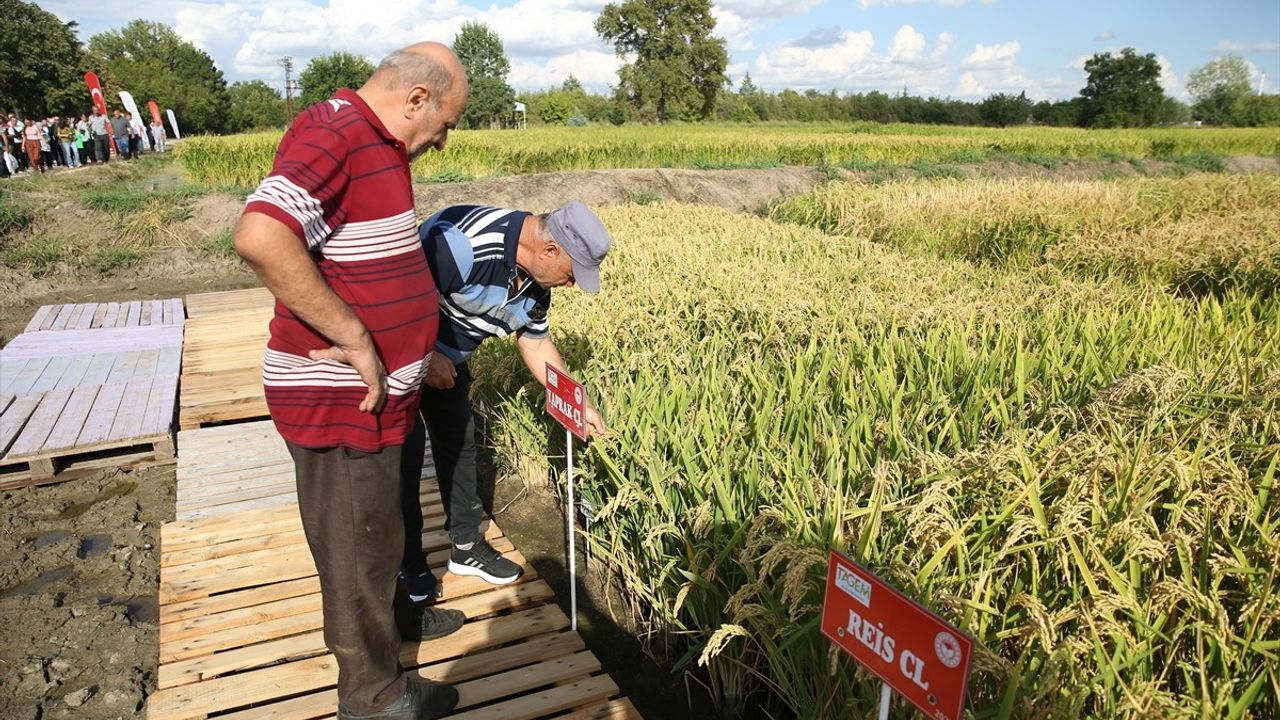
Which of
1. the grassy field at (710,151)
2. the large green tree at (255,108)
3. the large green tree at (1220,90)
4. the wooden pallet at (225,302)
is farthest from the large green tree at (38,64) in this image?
the large green tree at (1220,90)

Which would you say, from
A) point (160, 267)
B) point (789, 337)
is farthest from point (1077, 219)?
point (160, 267)

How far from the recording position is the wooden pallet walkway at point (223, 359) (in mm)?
4684

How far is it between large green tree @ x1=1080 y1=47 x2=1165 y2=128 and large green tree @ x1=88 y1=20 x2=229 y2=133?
5832 cm

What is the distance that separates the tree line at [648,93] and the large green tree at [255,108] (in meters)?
0.27

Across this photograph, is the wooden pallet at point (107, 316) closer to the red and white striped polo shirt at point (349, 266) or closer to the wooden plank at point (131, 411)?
the wooden plank at point (131, 411)

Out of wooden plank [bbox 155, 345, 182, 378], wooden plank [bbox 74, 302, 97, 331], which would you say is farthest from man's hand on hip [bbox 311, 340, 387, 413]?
wooden plank [bbox 74, 302, 97, 331]

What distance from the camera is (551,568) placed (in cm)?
351

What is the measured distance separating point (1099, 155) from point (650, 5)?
44157 millimetres

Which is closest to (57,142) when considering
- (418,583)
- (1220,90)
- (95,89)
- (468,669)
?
(95,89)

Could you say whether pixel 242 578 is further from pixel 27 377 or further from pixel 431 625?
pixel 27 377

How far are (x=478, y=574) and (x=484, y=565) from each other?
53mm

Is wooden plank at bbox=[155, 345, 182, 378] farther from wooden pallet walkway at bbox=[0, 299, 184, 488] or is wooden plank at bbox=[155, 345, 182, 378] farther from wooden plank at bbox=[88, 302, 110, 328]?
wooden plank at bbox=[88, 302, 110, 328]

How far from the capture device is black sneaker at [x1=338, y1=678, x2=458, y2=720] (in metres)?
2.12

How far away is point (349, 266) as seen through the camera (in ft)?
5.82
